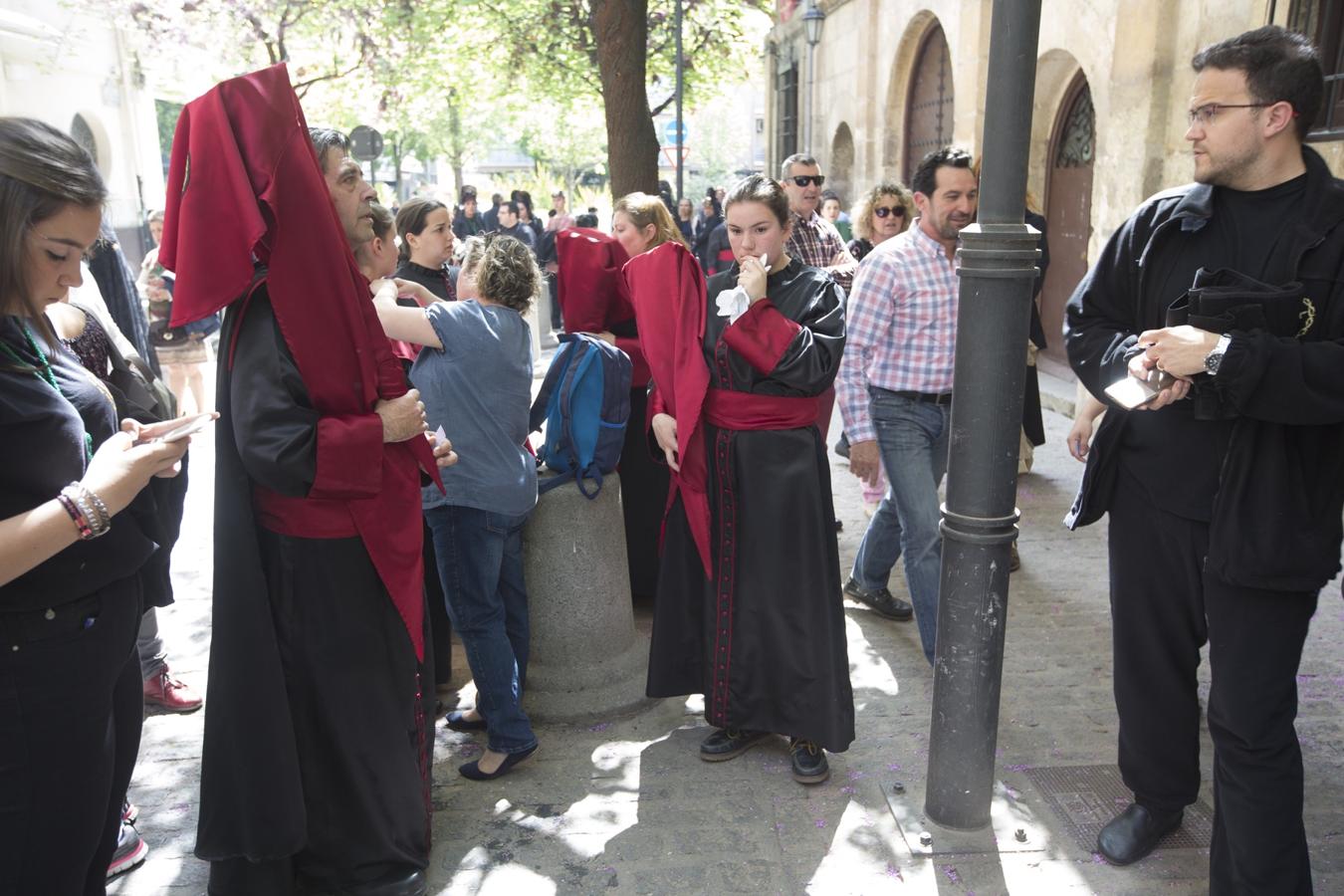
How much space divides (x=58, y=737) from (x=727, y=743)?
7.38 ft

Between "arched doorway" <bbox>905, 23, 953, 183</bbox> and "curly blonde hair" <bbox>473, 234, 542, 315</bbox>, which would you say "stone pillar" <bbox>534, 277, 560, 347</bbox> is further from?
"curly blonde hair" <bbox>473, 234, 542, 315</bbox>

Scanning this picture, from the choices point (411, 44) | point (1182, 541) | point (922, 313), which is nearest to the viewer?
point (1182, 541)

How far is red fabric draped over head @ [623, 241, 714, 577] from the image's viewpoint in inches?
143

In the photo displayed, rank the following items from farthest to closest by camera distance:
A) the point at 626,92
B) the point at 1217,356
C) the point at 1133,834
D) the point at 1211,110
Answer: the point at 626,92
the point at 1133,834
the point at 1211,110
the point at 1217,356

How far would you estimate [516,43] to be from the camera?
17.1 m

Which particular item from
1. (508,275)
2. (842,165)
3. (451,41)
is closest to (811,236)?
(508,275)

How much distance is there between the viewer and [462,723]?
13.6 feet

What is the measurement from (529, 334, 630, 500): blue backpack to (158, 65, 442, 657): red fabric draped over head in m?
1.28

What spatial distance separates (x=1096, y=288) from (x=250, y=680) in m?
2.54

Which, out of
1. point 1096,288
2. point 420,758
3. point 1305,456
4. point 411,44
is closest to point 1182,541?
point 1305,456

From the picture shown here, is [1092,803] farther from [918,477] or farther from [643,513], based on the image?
[643,513]

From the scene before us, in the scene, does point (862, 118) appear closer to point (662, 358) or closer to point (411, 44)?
point (411, 44)

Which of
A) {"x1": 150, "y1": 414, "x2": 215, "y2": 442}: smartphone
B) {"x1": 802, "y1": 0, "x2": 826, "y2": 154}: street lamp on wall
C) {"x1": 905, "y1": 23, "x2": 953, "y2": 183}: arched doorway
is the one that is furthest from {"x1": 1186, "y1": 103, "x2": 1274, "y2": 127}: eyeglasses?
{"x1": 802, "y1": 0, "x2": 826, "y2": 154}: street lamp on wall

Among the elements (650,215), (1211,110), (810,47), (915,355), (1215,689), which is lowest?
(1215,689)
